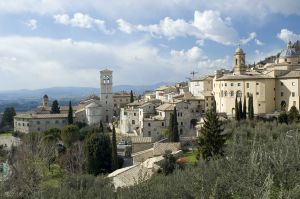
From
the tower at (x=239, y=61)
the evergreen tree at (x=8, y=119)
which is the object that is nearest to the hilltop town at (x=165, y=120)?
the tower at (x=239, y=61)

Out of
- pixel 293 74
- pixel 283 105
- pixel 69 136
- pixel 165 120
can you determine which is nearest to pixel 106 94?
pixel 165 120

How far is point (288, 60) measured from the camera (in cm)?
5900

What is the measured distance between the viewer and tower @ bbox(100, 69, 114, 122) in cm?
6969

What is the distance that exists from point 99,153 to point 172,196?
23824 millimetres

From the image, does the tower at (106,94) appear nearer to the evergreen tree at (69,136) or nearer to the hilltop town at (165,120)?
the hilltop town at (165,120)

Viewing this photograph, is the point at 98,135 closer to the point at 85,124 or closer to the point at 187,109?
the point at 187,109

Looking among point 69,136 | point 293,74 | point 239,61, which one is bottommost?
point 69,136

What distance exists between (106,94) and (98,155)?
3457cm

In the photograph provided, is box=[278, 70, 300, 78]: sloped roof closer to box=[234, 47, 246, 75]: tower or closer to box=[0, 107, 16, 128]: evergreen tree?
box=[234, 47, 246, 75]: tower

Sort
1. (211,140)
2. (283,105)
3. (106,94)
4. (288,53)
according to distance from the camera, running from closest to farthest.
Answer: (211,140)
(283,105)
(288,53)
(106,94)

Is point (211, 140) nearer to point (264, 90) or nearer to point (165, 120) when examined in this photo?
point (165, 120)

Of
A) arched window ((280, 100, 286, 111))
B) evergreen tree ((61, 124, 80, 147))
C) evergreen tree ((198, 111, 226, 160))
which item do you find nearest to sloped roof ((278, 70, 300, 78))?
arched window ((280, 100, 286, 111))

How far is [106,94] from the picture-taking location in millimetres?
70500

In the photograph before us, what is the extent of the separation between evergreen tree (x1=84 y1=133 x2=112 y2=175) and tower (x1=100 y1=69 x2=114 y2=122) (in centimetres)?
3149
